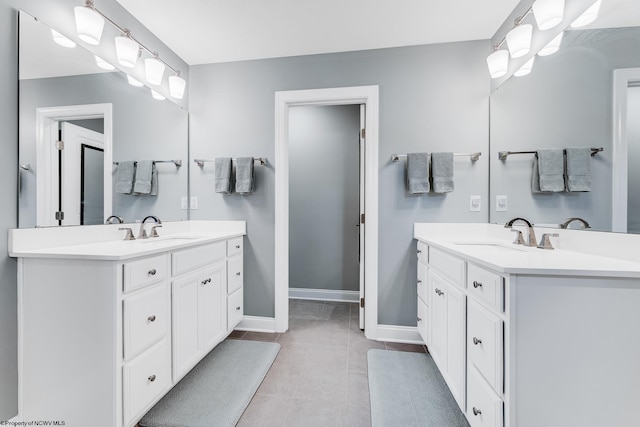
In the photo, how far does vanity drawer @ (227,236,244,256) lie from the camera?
2113mm

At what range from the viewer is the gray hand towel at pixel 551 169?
1.45m

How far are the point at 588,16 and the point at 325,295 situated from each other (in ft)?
9.88

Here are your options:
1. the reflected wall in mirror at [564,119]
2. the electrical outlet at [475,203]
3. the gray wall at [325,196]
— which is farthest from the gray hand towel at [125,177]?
the reflected wall in mirror at [564,119]

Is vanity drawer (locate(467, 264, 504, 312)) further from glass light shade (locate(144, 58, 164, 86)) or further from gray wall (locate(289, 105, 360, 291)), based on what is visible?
glass light shade (locate(144, 58, 164, 86))

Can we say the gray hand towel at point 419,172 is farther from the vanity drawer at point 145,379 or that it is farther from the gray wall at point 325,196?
the vanity drawer at point 145,379

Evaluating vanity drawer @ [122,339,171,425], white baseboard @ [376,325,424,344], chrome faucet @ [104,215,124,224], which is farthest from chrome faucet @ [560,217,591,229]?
chrome faucet @ [104,215,124,224]

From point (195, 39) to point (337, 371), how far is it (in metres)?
2.75

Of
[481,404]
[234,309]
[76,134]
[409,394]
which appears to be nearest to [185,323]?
[234,309]

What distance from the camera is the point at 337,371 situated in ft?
5.78

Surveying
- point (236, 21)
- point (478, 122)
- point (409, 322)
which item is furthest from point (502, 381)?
point (236, 21)

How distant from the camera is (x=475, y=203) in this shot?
2.09m

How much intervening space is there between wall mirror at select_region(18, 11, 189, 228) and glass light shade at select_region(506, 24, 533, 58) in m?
2.57

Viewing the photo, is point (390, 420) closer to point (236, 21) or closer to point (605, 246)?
point (605, 246)

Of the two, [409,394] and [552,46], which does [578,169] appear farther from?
[409,394]
